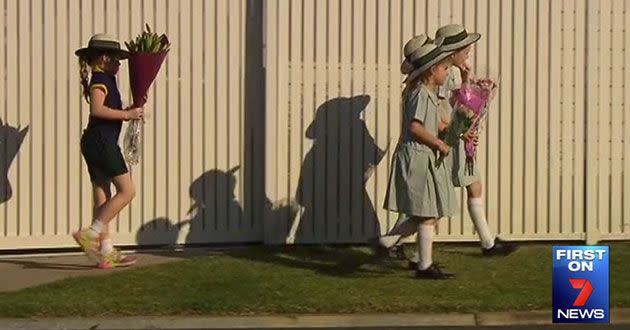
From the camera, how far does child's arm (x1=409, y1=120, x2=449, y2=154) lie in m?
7.74

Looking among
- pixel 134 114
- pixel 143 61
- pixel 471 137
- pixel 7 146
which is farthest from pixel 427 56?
Answer: pixel 7 146

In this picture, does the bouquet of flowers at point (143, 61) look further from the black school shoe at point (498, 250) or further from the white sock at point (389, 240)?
the black school shoe at point (498, 250)

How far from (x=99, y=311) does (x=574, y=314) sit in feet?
9.89

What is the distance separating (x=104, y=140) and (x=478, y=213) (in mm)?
2907

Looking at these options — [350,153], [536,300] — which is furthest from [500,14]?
[536,300]

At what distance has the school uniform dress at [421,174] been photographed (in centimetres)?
780

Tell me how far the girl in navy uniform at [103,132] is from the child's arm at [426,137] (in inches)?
78.6

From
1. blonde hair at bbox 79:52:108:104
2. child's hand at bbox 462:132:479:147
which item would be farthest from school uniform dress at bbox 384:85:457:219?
blonde hair at bbox 79:52:108:104

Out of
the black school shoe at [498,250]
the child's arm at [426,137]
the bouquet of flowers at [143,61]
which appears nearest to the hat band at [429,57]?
the child's arm at [426,137]

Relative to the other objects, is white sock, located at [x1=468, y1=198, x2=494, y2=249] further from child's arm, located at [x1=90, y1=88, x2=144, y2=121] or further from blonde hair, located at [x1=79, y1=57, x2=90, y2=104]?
blonde hair, located at [x1=79, y1=57, x2=90, y2=104]

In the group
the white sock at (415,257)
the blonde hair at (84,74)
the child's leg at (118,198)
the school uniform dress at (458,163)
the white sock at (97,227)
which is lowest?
the white sock at (415,257)

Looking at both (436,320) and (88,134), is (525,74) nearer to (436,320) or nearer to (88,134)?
(436,320)

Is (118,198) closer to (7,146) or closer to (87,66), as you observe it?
(87,66)

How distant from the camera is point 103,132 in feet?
26.7
